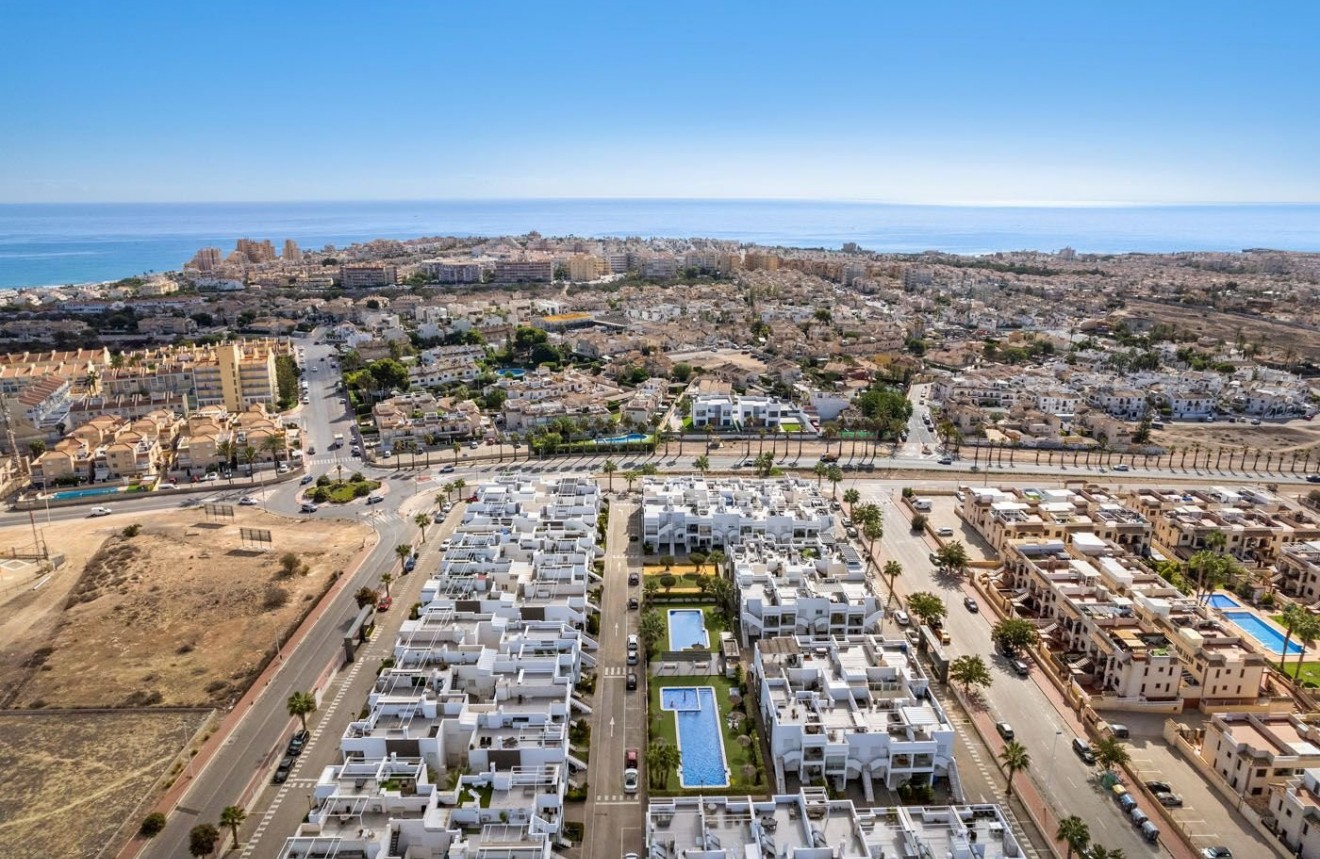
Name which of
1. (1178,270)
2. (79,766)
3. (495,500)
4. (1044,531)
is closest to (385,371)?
(495,500)

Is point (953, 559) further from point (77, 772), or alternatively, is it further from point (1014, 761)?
point (77, 772)

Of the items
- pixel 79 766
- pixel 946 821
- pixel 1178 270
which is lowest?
pixel 79 766

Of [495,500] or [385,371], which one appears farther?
[385,371]

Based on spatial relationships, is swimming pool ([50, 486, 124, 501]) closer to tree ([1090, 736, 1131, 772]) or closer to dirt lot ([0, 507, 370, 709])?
dirt lot ([0, 507, 370, 709])

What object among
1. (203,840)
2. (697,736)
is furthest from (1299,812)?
(203,840)

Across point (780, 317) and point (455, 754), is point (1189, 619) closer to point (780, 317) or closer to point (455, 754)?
point (455, 754)

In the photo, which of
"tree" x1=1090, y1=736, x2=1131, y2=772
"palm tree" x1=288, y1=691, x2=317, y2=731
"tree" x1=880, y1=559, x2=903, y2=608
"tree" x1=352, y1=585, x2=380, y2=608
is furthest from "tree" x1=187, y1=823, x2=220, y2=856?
"tree" x1=880, y1=559, x2=903, y2=608

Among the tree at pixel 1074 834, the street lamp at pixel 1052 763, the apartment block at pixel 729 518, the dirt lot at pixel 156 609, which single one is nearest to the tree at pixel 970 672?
the street lamp at pixel 1052 763
